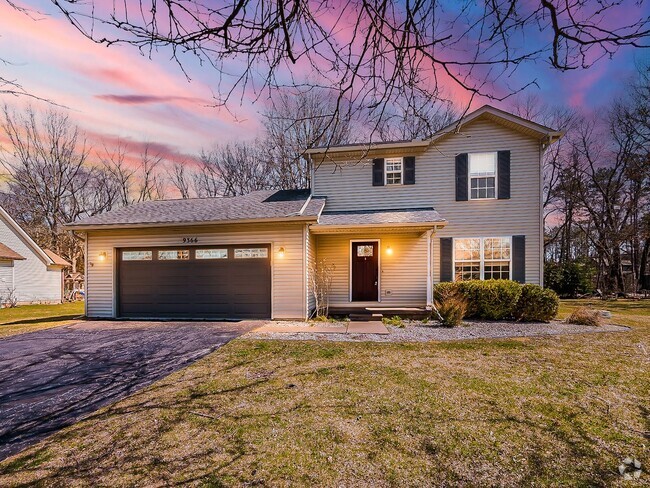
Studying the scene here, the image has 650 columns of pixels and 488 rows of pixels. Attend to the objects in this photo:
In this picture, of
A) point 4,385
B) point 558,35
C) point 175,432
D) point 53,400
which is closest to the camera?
point 558,35

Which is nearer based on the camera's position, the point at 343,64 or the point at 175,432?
the point at 343,64

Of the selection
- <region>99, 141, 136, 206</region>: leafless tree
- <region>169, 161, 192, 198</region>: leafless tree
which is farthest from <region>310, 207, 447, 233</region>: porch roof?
<region>99, 141, 136, 206</region>: leafless tree

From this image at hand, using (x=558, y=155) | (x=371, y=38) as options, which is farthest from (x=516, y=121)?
(x=558, y=155)

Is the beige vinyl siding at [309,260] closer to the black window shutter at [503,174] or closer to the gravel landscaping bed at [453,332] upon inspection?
the gravel landscaping bed at [453,332]

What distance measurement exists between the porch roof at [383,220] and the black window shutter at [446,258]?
1077 millimetres

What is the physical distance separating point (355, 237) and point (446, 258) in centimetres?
322

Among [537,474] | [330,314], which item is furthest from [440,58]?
[330,314]

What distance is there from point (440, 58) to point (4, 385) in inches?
265

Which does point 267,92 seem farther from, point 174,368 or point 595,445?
point 174,368

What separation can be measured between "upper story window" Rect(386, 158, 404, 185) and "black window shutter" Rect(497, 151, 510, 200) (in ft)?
10.8

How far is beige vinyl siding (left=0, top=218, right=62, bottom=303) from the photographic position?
1691cm

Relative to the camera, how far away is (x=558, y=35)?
6.51 ft

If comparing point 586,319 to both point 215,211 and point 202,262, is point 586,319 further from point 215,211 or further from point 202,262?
point 215,211

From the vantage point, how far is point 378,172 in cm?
1193
